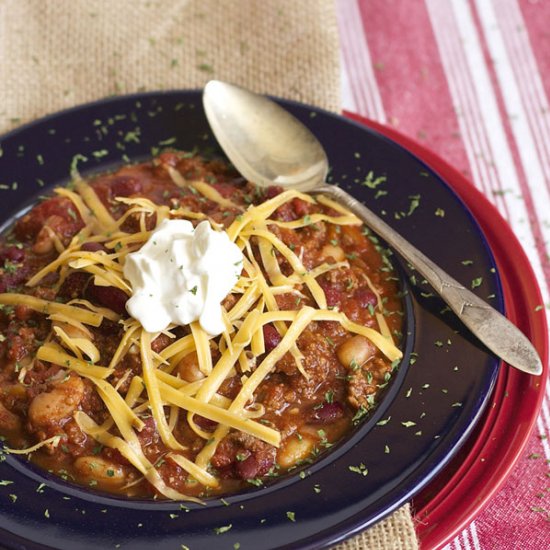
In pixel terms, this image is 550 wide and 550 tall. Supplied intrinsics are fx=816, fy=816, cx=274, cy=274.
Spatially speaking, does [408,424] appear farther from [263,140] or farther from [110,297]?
[263,140]

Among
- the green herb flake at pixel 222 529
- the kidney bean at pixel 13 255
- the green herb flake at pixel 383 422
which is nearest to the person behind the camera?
the green herb flake at pixel 222 529

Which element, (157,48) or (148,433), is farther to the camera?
(157,48)

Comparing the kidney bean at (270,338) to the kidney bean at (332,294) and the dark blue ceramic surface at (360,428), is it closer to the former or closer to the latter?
the kidney bean at (332,294)

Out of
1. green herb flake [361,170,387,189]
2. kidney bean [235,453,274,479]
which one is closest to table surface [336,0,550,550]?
green herb flake [361,170,387,189]

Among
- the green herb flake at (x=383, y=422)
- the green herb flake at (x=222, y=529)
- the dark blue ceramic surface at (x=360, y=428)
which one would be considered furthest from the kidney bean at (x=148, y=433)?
the green herb flake at (x=383, y=422)

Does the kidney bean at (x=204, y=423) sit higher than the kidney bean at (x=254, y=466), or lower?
higher

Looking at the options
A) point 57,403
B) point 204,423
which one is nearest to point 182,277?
point 204,423

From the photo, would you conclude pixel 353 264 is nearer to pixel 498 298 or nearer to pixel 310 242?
pixel 310 242

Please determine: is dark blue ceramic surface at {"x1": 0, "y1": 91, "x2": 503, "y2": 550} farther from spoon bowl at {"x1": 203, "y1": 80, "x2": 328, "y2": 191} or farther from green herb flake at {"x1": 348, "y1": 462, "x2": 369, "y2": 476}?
spoon bowl at {"x1": 203, "y1": 80, "x2": 328, "y2": 191}
